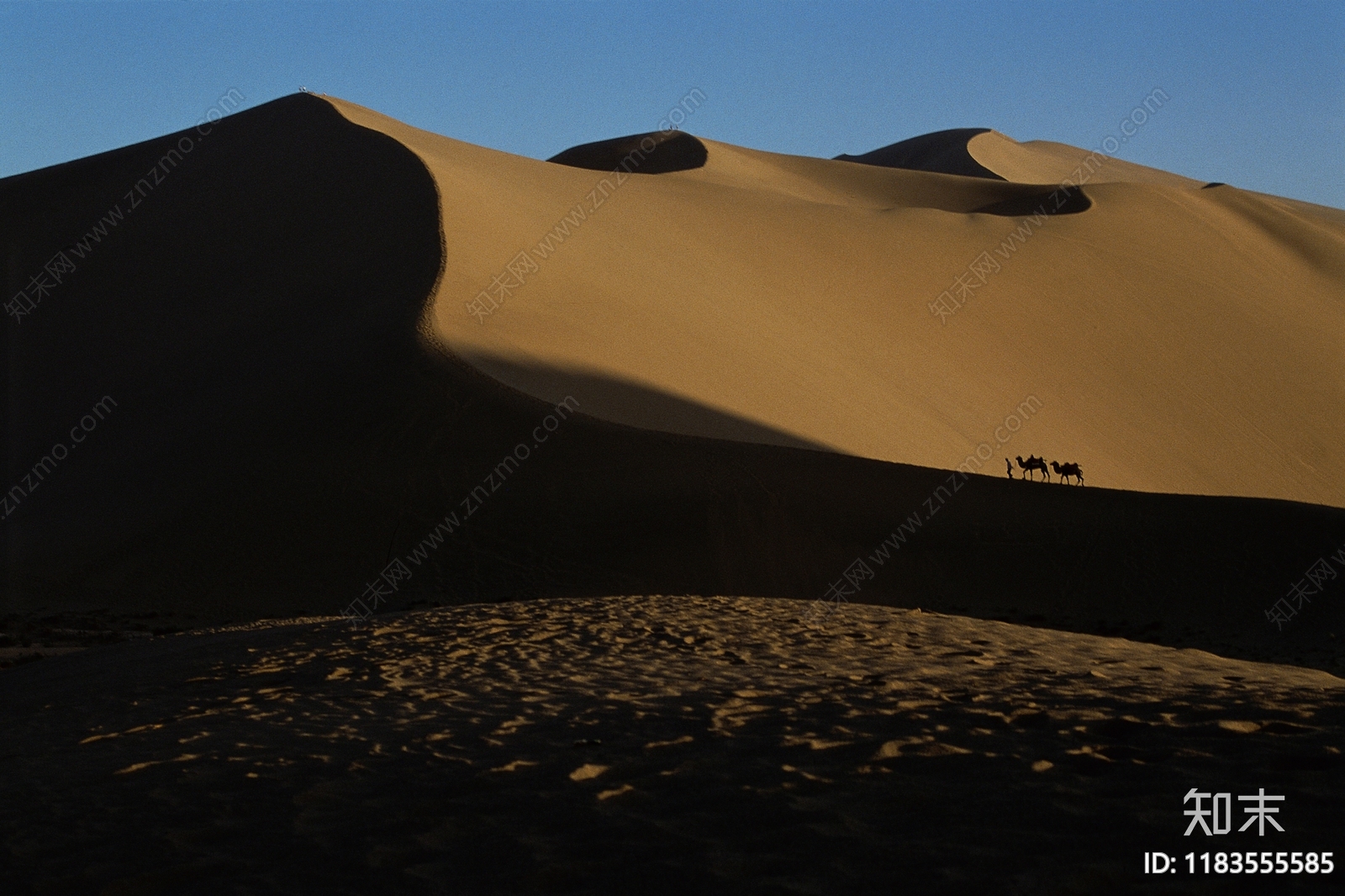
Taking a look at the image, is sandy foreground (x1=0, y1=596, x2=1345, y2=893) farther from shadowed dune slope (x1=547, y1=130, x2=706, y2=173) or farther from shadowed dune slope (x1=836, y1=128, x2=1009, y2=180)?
shadowed dune slope (x1=836, y1=128, x2=1009, y2=180)

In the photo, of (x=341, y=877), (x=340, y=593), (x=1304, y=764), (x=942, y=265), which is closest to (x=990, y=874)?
(x=1304, y=764)

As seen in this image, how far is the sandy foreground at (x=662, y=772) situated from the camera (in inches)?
160

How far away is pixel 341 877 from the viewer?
13.7 feet

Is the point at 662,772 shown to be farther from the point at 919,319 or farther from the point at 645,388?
the point at 919,319

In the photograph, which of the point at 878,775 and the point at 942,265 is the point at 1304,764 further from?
→ the point at 942,265

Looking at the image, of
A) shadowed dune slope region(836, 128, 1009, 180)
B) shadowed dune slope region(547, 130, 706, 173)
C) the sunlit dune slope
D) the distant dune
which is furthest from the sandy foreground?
shadowed dune slope region(836, 128, 1009, 180)

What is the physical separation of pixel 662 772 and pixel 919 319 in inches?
1092

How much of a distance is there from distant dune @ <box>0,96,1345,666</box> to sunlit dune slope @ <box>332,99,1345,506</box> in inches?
4.8

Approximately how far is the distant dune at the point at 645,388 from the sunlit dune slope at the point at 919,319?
0.40 feet

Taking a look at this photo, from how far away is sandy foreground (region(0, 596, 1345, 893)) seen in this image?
407 centimetres

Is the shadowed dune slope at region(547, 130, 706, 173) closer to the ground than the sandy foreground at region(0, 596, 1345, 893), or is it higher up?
higher up

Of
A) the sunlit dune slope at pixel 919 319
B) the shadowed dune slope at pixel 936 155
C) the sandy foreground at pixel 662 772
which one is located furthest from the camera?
the shadowed dune slope at pixel 936 155

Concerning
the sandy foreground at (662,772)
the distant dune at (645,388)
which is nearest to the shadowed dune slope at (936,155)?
the distant dune at (645,388)

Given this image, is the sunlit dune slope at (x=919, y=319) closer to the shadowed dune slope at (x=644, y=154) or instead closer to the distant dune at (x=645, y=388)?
the distant dune at (x=645, y=388)
